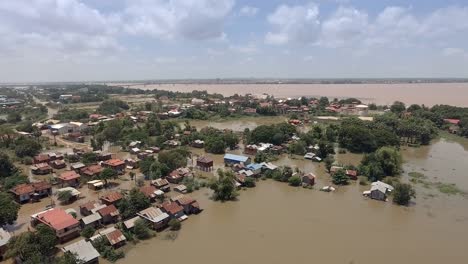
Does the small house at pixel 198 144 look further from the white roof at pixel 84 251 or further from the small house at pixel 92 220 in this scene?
the white roof at pixel 84 251

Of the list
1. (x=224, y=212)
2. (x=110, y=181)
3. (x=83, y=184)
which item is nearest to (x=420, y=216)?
(x=224, y=212)

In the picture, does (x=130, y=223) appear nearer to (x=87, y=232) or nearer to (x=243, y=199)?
(x=87, y=232)

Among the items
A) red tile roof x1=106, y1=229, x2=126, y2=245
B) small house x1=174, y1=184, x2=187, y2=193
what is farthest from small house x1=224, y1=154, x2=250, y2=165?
red tile roof x1=106, y1=229, x2=126, y2=245

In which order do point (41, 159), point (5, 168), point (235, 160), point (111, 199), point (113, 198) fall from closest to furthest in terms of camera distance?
point (111, 199)
point (113, 198)
point (5, 168)
point (235, 160)
point (41, 159)

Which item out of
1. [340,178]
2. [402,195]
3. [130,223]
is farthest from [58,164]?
[402,195]

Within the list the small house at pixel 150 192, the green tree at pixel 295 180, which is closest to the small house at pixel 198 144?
the green tree at pixel 295 180

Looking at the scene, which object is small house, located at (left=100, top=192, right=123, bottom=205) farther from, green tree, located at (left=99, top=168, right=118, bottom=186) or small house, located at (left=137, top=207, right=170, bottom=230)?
green tree, located at (left=99, top=168, right=118, bottom=186)
